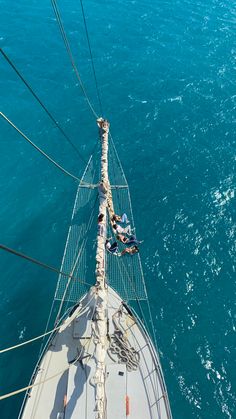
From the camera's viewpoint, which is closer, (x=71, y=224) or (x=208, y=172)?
(x=71, y=224)

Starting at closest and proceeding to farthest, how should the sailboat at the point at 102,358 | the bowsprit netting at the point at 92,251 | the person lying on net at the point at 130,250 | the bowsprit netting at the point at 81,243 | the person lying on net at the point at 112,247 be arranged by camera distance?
the sailboat at the point at 102,358 < the person lying on net at the point at 112,247 < the bowsprit netting at the point at 92,251 < the bowsprit netting at the point at 81,243 < the person lying on net at the point at 130,250

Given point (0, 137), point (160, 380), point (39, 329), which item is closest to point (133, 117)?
point (0, 137)

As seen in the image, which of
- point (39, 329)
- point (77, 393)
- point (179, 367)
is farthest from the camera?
point (39, 329)

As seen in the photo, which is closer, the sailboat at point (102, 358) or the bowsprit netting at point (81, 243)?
the sailboat at point (102, 358)

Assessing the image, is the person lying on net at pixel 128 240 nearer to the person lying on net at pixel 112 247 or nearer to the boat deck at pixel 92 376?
the person lying on net at pixel 112 247

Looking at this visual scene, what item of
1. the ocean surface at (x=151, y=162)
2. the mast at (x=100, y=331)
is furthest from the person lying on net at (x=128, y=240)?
the ocean surface at (x=151, y=162)

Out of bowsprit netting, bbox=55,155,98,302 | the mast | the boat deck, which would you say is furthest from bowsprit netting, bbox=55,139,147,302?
the mast

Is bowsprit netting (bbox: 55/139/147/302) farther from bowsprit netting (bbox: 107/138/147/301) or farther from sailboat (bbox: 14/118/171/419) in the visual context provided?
sailboat (bbox: 14/118/171/419)

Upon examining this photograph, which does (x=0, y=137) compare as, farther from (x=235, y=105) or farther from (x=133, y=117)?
(x=235, y=105)
